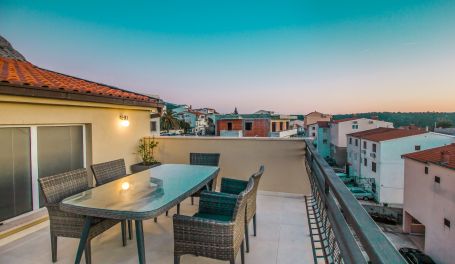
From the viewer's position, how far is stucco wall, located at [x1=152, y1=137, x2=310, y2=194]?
15.6ft

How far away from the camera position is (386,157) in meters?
16.1

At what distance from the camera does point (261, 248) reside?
9.01 feet

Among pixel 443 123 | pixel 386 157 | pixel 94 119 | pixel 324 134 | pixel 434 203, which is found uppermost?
pixel 94 119

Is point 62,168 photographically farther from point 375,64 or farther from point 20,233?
point 375,64

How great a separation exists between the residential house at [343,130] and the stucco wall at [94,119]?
25.1 metres

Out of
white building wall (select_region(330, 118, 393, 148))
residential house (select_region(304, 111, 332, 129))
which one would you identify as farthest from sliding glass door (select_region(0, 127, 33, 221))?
residential house (select_region(304, 111, 332, 129))

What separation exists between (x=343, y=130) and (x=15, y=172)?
29051 mm

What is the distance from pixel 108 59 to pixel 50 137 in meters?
8.22

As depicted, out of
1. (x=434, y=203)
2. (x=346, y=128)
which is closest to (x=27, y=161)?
(x=434, y=203)

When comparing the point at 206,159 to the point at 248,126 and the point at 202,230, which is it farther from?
the point at 248,126

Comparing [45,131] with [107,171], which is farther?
[45,131]

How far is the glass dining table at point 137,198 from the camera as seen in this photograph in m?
1.95

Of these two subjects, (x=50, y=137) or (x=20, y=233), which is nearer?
(x=20, y=233)

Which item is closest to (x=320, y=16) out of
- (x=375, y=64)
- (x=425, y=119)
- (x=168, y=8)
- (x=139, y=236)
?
(x=168, y=8)
